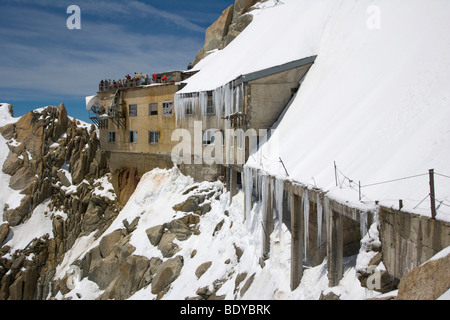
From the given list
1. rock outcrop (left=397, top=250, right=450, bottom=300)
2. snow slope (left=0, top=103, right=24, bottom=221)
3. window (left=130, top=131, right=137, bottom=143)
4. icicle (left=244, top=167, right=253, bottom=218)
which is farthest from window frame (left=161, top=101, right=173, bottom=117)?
rock outcrop (left=397, top=250, right=450, bottom=300)

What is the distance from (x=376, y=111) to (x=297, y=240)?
501 centimetres

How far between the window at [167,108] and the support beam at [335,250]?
22.4 m

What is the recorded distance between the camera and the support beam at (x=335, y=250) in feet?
31.6

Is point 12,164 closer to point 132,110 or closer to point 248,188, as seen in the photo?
point 132,110

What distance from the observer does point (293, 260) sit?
40.7 ft

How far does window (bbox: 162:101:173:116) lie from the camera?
3017cm

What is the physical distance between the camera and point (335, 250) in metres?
9.95

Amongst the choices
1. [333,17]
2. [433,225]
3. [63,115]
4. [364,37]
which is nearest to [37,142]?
[63,115]

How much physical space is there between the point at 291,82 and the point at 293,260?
10578mm

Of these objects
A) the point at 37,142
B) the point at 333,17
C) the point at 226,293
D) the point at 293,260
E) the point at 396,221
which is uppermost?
the point at 333,17

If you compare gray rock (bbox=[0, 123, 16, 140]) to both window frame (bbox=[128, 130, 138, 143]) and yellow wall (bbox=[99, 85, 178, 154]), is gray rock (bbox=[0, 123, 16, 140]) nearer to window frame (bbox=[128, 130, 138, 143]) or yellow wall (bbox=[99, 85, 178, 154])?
yellow wall (bbox=[99, 85, 178, 154])

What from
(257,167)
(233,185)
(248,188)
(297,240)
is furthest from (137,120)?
(297,240)

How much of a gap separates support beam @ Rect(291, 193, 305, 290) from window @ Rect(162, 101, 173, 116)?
1985 centimetres

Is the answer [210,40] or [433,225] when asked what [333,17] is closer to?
[433,225]
